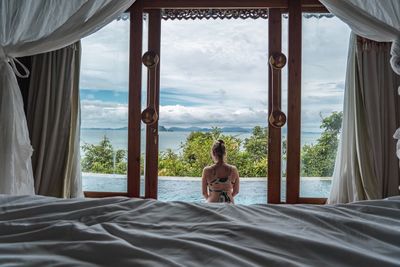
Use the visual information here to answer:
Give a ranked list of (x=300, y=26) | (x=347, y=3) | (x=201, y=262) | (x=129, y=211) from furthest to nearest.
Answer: (x=300, y=26) → (x=347, y=3) → (x=129, y=211) → (x=201, y=262)

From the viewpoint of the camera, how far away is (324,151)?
2.82 metres

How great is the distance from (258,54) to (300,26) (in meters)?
0.42

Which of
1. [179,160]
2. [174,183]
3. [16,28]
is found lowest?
[174,183]

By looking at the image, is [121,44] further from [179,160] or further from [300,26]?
[300,26]

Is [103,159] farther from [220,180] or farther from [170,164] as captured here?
[220,180]

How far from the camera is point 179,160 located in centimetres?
307

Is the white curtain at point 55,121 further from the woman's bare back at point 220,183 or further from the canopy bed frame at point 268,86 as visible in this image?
the woman's bare back at point 220,183

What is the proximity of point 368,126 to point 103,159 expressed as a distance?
225 cm

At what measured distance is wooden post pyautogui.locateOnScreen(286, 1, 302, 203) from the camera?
9.21 feet

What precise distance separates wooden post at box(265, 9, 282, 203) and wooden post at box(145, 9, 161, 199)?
0.98 meters

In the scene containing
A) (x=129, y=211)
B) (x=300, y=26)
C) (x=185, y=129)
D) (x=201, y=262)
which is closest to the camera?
(x=201, y=262)

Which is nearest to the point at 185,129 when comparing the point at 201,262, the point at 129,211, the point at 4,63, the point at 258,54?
the point at 258,54

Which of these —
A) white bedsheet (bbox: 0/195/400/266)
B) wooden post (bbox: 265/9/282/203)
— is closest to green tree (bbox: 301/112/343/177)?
wooden post (bbox: 265/9/282/203)

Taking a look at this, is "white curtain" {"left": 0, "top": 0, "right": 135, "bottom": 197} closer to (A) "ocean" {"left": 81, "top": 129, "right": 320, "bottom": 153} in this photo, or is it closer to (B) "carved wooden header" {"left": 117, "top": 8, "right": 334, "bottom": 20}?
(B) "carved wooden header" {"left": 117, "top": 8, "right": 334, "bottom": 20}
